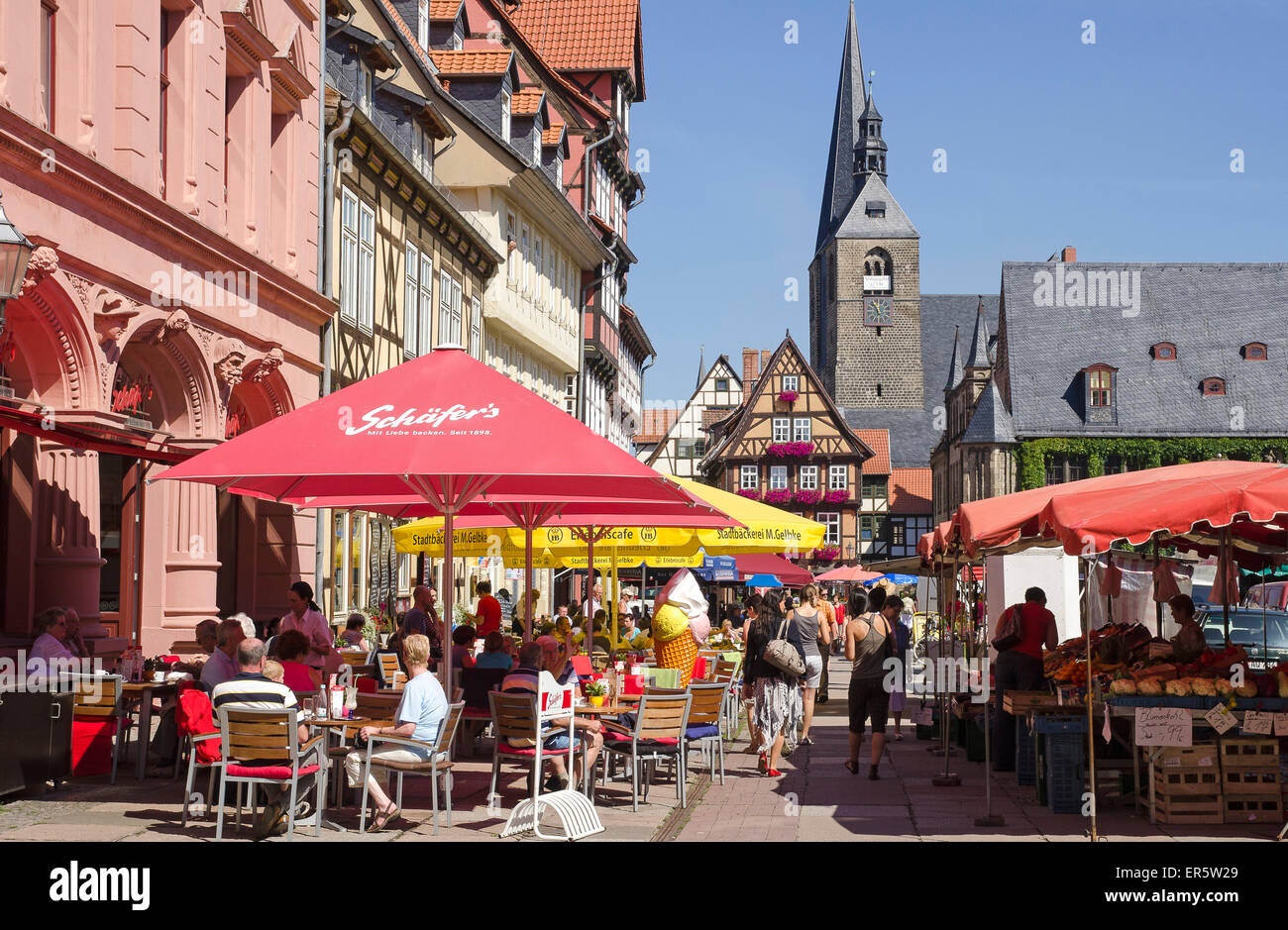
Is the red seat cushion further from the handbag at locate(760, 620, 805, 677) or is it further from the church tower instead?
the church tower

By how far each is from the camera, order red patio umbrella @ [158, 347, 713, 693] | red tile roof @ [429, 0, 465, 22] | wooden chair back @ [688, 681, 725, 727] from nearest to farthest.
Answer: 1. red patio umbrella @ [158, 347, 713, 693]
2. wooden chair back @ [688, 681, 725, 727]
3. red tile roof @ [429, 0, 465, 22]

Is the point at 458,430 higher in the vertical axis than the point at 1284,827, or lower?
higher

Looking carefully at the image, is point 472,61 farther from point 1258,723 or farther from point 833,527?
point 833,527

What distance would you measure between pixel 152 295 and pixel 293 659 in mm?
5815

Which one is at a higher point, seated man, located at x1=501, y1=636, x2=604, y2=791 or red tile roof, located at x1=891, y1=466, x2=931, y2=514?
red tile roof, located at x1=891, y1=466, x2=931, y2=514

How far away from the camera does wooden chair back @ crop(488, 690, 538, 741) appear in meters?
10.7

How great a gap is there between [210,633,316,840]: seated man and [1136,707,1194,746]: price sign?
5.72m

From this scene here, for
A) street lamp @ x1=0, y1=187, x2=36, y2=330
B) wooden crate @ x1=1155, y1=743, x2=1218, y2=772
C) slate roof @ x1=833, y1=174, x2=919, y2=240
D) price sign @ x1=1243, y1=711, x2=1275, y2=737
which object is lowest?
wooden crate @ x1=1155, y1=743, x2=1218, y2=772

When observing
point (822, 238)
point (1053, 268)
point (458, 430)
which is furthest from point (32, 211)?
point (822, 238)

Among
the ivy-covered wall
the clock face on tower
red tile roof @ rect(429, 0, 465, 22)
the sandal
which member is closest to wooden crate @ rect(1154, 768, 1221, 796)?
the sandal

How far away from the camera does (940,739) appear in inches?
695
